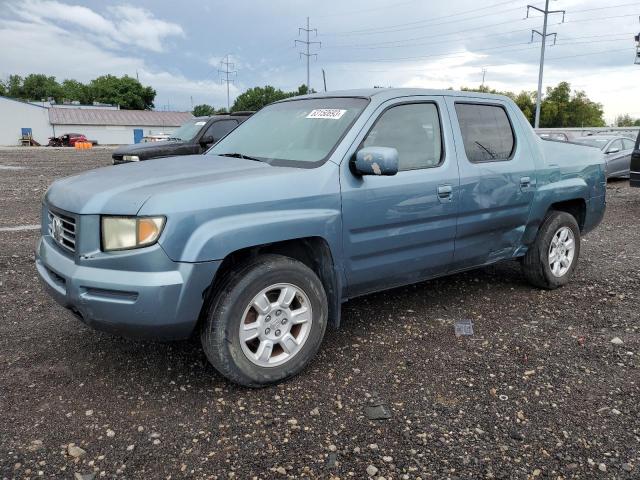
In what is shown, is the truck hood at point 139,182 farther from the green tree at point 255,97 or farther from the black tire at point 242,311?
the green tree at point 255,97

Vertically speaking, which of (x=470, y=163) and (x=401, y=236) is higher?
(x=470, y=163)

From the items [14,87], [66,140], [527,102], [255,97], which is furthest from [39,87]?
[527,102]

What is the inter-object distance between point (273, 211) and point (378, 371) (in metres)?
1.26

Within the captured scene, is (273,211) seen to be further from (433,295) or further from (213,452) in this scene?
(433,295)

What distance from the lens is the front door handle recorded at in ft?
12.8

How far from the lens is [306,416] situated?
2.97 metres

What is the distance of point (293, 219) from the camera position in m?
3.14

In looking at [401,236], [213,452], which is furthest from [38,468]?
[401,236]

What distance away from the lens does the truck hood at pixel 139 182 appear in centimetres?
287

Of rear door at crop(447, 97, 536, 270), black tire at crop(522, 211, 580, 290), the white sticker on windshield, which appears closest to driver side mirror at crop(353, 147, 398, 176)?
the white sticker on windshield

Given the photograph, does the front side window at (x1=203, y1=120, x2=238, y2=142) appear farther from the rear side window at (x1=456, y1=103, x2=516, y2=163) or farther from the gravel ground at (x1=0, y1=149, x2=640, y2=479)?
the rear side window at (x1=456, y1=103, x2=516, y2=163)

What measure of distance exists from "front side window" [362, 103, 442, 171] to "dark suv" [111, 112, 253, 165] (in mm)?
7757

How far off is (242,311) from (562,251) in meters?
3.49

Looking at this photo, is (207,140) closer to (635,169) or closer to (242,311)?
(635,169)
